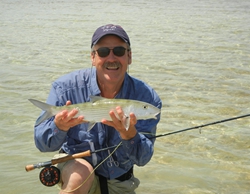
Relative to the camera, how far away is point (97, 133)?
3.72 m

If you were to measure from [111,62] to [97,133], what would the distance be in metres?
0.66

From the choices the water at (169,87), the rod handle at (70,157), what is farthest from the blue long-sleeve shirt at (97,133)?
the water at (169,87)

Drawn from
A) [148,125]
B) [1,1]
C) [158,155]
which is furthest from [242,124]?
[1,1]

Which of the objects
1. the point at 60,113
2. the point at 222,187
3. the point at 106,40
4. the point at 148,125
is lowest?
the point at 222,187

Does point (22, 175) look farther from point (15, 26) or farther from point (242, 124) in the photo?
point (15, 26)

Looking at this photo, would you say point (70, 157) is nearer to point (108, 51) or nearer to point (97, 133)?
point (97, 133)

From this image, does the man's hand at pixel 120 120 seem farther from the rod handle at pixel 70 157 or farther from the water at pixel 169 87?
the water at pixel 169 87

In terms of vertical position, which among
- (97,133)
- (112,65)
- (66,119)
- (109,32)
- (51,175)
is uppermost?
(109,32)

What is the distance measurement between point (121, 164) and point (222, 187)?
1.44m

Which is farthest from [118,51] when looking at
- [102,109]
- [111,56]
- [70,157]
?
[70,157]

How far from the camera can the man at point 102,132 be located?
348 centimetres

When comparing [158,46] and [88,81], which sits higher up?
[88,81]

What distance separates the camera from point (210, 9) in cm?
2412

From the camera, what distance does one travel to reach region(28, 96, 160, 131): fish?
125 inches
